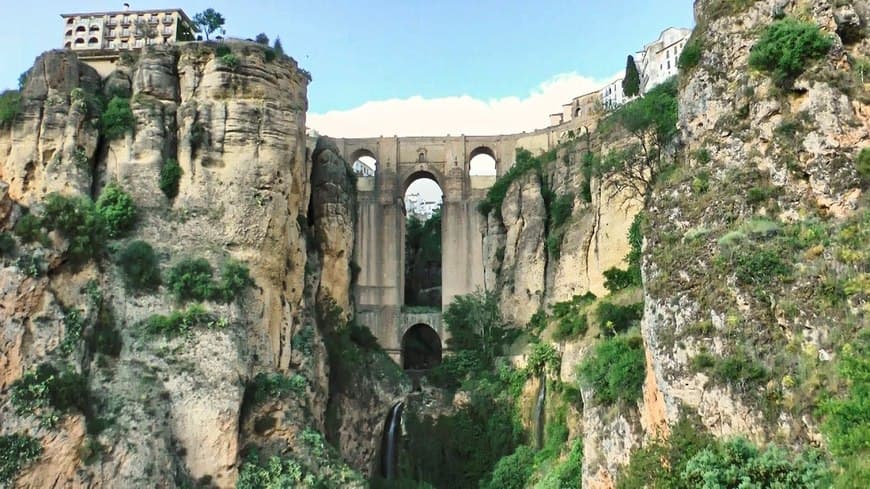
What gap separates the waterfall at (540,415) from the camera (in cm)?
3238

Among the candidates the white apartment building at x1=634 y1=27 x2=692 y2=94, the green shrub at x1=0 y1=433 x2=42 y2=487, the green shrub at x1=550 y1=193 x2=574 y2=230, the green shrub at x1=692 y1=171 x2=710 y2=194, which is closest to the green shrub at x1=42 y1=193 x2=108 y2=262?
the green shrub at x1=0 y1=433 x2=42 y2=487

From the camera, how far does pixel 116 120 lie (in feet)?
96.2

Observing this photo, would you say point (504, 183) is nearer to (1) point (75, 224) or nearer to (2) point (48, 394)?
(1) point (75, 224)

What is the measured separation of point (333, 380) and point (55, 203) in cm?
1424

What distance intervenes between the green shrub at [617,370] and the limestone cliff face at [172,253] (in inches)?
440

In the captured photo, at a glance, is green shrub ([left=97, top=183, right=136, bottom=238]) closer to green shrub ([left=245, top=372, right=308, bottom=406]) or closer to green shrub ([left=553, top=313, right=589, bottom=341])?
green shrub ([left=245, top=372, right=308, bottom=406])

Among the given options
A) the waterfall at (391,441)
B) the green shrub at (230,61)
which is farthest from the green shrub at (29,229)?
the waterfall at (391,441)

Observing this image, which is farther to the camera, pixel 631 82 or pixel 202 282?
pixel 631 82

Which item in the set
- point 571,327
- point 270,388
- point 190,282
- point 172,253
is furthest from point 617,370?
point 172,253

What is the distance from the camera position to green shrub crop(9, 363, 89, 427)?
850 inches

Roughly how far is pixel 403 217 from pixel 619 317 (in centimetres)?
2127

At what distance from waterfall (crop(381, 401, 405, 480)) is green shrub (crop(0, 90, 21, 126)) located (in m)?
20.7

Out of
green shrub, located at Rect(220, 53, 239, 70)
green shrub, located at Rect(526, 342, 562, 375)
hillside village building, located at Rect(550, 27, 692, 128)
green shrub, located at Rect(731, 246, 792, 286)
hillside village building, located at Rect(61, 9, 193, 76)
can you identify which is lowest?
green shrub, located at Rect(526, 342, 562, 375)

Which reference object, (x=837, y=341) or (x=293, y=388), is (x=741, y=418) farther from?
(x=293, y=388)
